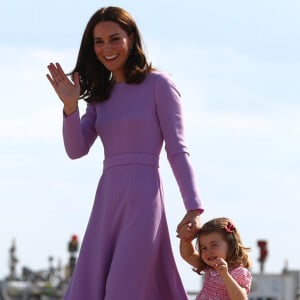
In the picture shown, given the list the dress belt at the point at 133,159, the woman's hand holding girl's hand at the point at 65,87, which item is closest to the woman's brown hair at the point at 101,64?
the woman's hand holding girl's hand at the point at 65,87

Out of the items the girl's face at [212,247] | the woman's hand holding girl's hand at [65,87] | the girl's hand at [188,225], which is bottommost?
the girl's face at [212,247]

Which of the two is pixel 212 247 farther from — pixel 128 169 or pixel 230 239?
pixel 128 169

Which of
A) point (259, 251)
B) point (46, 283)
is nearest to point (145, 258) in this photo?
point (259, 251)

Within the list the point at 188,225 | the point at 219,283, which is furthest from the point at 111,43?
the point at 219,283

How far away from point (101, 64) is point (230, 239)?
1.16 meters

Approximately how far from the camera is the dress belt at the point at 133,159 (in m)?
8.37

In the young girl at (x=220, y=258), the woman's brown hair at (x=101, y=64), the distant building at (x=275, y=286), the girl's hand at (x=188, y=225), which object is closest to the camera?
the girl's hand at (x=188, y=225)

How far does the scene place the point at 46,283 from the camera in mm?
48250

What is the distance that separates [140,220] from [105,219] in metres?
0.19

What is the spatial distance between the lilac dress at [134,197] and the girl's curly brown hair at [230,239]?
0.73 feet

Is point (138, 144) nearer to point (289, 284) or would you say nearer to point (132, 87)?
point (132, 87)

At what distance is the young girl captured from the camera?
8.36m

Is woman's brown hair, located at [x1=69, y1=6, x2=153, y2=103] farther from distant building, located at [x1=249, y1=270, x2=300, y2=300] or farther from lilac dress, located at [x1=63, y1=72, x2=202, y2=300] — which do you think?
distant building, located at [x1=249, y1=270, x2=300, y2=300]

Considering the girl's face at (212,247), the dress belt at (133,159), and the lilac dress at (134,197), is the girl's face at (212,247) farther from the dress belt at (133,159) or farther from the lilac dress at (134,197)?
the dress belt at (133,159)
